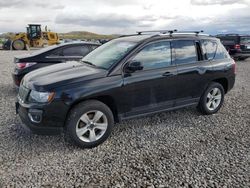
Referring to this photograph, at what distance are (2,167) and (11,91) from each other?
14.5ft

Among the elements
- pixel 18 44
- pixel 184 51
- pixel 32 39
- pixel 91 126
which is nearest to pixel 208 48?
pixel 184 51

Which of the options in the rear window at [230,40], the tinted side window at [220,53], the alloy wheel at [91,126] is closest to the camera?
the alloy wheel at [91,126]

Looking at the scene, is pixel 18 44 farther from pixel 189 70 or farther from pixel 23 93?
pixel 189 70

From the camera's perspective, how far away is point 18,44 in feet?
92.6

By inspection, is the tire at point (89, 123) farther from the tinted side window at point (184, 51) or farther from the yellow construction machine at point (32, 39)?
the yellow construction machine at point (32, 39)

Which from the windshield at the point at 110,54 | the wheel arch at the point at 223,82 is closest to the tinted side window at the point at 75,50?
the windshield at the point at 110,54

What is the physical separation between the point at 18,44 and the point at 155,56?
2735cm

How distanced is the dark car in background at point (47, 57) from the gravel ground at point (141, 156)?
5.23ft

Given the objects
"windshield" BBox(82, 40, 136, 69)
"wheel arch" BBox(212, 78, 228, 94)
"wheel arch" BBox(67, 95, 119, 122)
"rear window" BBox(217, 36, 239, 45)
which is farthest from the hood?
"rear window" BBox(217, 36, 239, 45)

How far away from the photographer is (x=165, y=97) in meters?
4.66

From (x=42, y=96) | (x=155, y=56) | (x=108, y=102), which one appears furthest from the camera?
(x=155, y=56)

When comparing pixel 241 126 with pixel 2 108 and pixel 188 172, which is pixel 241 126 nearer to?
pixel 188 172

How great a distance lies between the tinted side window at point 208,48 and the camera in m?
5.25

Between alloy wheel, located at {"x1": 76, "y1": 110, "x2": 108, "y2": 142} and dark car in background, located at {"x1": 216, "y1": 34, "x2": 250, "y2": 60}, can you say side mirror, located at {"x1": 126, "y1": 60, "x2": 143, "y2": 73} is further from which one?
dark car in background, located at {"x1": 216, "y1": 34, "x2": 250, "y2": 60}
